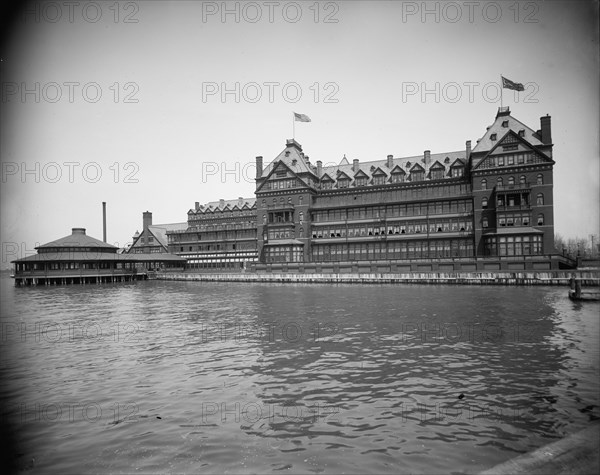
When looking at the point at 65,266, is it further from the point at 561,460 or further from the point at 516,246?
the point at 561,460

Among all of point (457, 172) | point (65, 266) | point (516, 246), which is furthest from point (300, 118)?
point (65, 266)

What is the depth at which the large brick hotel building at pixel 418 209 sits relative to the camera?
5966cm

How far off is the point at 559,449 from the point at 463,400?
483cm

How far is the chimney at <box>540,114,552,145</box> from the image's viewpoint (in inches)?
2404

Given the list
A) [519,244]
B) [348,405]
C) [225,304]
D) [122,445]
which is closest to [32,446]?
[122,445]

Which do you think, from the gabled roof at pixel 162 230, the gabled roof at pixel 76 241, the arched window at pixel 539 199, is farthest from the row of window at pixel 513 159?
the gabled roof at pixel 162 230

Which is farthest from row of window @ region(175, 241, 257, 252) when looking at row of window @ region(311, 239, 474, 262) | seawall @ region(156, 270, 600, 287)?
row of window @ region(311, 239, 474, 262)

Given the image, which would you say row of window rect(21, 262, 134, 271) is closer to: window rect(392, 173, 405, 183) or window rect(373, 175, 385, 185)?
window rect(373, 175, 385, 185)

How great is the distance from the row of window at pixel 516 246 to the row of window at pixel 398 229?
24.3 ft

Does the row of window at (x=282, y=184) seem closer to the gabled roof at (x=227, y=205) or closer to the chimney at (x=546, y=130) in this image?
the gabled roof at (x=227, y=205)

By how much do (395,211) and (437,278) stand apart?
77.4ft

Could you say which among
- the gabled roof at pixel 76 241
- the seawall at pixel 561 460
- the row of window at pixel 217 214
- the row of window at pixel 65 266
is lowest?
the seawall at pixel 561 460

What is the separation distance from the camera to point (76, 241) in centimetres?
8306

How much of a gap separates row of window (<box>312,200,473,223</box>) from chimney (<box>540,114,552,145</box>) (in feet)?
50.7
